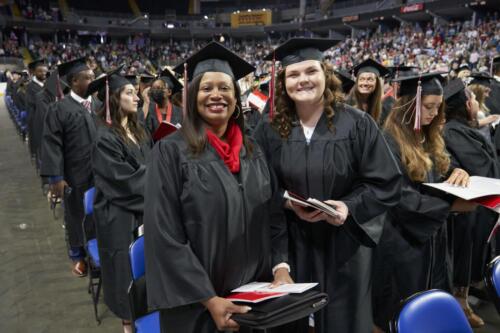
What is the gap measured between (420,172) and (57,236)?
4343 millimetres

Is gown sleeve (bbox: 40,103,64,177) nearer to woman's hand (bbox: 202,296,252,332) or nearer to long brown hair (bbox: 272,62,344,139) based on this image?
long brown hair (bbox: 272,62,344,139)

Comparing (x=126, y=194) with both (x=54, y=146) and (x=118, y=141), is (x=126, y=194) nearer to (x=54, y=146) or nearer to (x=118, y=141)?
(x=118, y=141)

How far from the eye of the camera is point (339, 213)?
5.98 ft

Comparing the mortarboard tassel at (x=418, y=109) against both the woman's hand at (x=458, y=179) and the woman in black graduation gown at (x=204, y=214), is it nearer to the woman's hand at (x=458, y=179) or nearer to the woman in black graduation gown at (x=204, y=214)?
the woman's hand at (x=458, y=179)

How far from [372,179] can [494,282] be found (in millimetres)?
665

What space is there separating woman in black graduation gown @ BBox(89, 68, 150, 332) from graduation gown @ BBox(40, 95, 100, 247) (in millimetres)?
1128

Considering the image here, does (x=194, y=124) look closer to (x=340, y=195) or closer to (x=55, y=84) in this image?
(x=340, y=195)

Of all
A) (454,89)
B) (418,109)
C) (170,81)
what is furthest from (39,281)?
(454,89)

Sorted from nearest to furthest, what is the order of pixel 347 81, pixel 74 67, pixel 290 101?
1. pixel 290 101
2. pixel 74 67
3. pixel 347 81

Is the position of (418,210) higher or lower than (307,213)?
lower

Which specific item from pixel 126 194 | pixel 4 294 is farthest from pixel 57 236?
pixel 126 194

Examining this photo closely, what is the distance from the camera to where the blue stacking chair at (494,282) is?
1.79 m

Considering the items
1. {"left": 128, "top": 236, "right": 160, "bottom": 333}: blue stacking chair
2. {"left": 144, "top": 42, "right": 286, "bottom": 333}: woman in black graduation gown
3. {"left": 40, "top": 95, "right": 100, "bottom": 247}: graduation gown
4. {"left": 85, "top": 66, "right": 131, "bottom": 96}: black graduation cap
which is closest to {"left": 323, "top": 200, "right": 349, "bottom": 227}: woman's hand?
{"left": 144, "top": 42, "right": 286, "bottom": 333}: woman in black graduation gown

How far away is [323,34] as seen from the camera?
34375 mm
